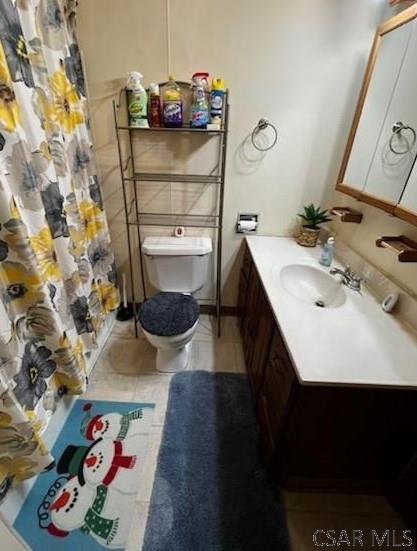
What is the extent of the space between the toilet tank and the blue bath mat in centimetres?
71

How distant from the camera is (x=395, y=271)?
1.18m

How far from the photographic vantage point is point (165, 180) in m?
1.74

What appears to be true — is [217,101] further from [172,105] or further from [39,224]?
[39,224]

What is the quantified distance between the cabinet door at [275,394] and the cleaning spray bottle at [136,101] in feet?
4.35

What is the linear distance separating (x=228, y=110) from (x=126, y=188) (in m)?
0.80

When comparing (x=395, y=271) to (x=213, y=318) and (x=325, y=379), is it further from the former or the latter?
(x=213, y=318)

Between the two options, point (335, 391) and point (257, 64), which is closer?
point (335, 391)

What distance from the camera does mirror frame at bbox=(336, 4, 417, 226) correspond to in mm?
1056

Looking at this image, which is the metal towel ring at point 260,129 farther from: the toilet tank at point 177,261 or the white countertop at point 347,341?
the white countertop at point 347,341

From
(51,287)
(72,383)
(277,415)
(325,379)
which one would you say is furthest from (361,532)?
(51,287)

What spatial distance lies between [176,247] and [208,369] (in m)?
0.84

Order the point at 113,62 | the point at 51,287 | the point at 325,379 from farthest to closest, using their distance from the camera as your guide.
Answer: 1. the point at 113,62
2. the point at 51,287
3. the point at 325,379

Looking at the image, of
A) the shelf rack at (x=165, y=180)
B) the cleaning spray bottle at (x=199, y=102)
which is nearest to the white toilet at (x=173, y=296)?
the shelf rack at (x=165, y=180)

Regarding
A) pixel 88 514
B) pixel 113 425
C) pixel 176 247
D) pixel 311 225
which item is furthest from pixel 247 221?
pixel 88 514
